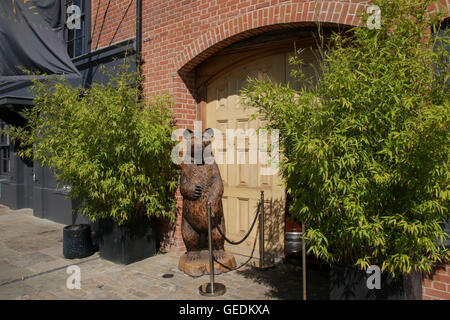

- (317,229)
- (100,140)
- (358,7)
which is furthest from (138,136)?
(358,7)

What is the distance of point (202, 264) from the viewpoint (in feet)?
15.4

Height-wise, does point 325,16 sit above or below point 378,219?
above

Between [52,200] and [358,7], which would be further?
[52,200]

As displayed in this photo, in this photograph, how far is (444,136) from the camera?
2340 millimetres

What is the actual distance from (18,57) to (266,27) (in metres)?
4.56

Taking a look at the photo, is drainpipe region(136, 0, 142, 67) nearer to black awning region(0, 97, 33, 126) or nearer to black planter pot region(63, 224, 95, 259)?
black planter pot region(63, 224, 95, 259)

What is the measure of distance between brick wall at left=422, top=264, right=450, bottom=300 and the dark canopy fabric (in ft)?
20.3

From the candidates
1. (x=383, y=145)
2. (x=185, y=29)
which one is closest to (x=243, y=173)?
(x=185, y=29)

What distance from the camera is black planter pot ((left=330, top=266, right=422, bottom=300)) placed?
9.11 ft

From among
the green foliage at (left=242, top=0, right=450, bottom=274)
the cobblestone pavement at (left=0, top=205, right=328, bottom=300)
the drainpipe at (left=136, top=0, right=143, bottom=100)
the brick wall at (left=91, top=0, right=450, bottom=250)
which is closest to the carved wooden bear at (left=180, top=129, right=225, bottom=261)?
the cobblestone pavement at (left=0, top=205, right=328, bottom=300)

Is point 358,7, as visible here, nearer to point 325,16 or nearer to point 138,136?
point 325,16

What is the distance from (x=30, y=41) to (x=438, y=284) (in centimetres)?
725

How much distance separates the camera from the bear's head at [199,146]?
461cm

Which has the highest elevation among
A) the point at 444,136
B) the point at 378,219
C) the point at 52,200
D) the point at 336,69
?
the point at 336,69
